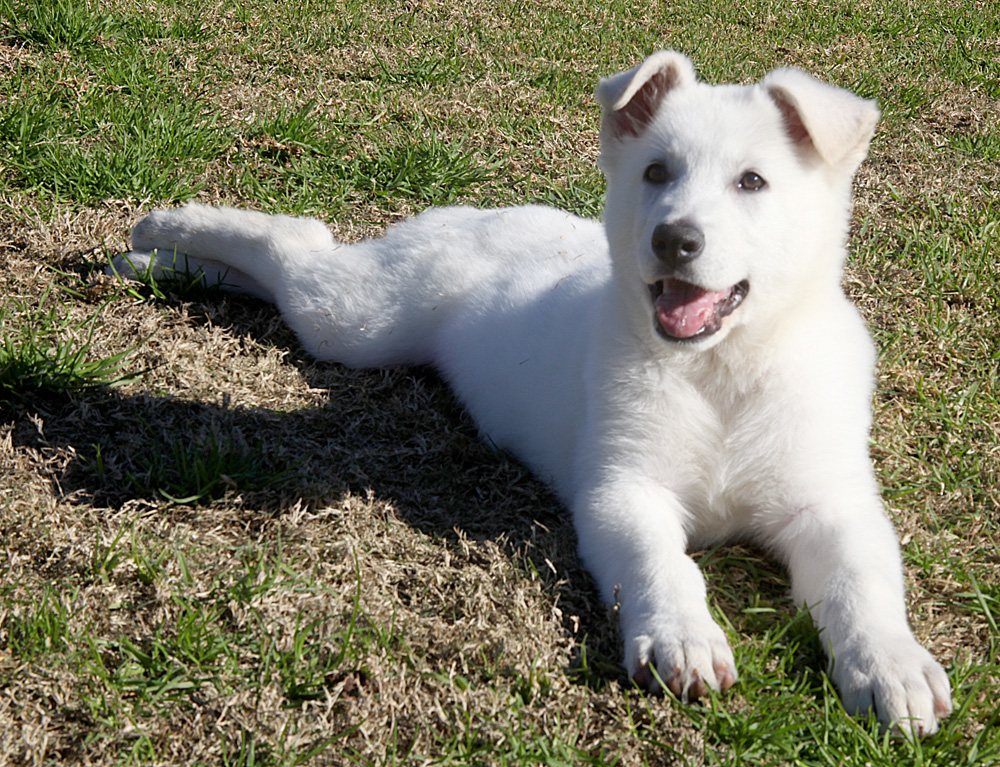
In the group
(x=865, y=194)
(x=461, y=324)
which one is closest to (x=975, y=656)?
(x=461, y=324)

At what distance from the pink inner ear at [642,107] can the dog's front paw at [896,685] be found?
159 centimetres

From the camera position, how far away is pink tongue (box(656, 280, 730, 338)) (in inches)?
108

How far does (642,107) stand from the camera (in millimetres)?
3096

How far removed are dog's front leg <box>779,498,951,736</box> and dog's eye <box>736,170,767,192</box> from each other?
88cm

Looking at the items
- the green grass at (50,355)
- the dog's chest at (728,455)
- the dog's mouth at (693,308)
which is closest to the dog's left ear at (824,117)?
the dog's mouth at (693,308)

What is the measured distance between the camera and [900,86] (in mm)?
6688

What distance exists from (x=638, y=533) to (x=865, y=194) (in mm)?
3281

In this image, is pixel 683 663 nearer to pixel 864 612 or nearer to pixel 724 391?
pixel 864 612

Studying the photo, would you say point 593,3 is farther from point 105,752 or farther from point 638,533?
point 105,752

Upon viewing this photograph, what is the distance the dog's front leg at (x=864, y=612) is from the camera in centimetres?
229

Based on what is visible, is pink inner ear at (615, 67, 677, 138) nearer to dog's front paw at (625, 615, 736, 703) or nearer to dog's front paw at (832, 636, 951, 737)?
dog's front paw at (625, 615, 736, 703)

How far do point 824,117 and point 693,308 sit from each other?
2.01 ft

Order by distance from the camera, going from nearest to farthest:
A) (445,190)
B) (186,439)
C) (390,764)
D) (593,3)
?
(390,764) → (186,439) → (445,190) → (593,3)

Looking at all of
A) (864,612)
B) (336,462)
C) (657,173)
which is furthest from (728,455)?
(336,462)
